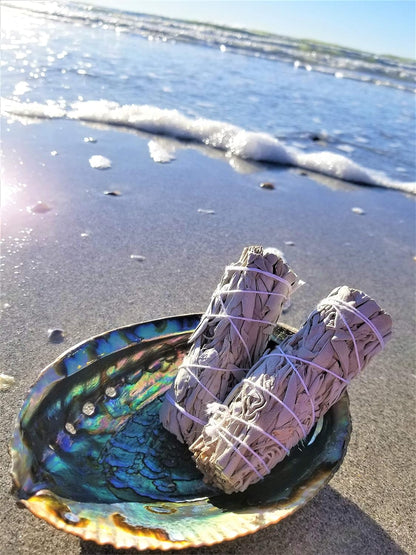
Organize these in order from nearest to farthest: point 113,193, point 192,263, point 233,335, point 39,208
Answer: point 233,335, point 192,263, point 39,208, point 113,193

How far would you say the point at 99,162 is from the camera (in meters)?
5.17

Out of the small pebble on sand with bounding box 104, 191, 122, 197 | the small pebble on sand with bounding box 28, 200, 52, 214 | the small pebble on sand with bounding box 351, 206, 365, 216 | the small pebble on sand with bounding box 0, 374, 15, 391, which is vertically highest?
the small pebble on sand with bounding box 104, 191, 122, 197

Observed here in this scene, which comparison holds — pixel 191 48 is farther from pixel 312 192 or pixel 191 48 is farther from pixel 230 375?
pixel 230 375

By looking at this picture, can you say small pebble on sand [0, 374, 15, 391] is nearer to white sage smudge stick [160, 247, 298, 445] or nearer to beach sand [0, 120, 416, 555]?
beach sand [0, 120, 416, 555]

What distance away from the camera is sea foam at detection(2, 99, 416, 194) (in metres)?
6.38

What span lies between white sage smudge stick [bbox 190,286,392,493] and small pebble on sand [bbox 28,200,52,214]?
2653mm

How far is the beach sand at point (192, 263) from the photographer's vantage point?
2.05m

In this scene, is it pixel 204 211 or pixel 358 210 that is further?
pixel 358 210

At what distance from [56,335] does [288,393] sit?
1412 millimetres

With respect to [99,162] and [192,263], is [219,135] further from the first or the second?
[192,263]

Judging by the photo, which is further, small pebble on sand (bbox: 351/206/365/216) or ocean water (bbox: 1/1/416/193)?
ocean water (bbox: 1/1/416/193)

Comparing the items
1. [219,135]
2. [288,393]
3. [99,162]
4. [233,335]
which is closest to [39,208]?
[99,162]

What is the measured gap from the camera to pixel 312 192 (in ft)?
18.7

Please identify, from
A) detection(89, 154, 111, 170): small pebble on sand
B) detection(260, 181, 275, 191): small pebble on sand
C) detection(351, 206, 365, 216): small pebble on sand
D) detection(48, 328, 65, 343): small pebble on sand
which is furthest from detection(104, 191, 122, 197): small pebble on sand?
detection(351, 206, 365, 216): small pebble on sand
